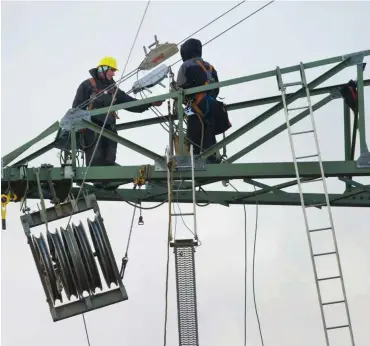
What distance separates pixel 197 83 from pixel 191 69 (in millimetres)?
259

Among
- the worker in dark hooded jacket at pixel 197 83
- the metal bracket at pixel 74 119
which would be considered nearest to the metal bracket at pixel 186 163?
the worker in dark hooded jacket at pixel 197 83

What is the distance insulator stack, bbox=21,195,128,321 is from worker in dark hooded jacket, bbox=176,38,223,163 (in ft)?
8.08

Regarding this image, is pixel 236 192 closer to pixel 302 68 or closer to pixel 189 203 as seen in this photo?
pixel 189 203

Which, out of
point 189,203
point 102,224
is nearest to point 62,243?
point 102,224

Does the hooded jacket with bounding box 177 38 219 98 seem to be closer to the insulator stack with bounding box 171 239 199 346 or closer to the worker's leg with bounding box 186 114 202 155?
the worker's leg with bounding box 186 114 202 155

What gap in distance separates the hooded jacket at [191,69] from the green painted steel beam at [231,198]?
89.9 inches

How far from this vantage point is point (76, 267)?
14945 mm

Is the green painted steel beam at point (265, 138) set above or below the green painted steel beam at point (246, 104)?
below

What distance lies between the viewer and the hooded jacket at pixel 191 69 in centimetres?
1647

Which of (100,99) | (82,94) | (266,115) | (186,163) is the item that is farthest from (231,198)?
(82,94)

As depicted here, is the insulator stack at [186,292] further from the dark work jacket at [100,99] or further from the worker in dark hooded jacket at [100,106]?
the dark work jacket at [100,99]

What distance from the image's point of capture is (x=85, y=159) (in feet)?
57.1

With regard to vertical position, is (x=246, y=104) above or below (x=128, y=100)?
below

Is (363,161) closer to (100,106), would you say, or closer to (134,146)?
(134,146)
